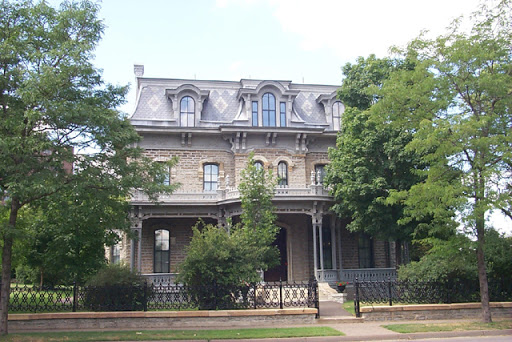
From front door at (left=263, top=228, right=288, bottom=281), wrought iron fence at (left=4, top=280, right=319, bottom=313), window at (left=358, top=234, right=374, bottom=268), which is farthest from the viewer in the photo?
window at (left=358, top=234, right=374, bottom=268)

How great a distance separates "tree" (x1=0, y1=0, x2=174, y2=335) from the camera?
1180 cm

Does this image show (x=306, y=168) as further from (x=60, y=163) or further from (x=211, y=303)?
(x=60, y=163)

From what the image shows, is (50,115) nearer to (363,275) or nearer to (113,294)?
(113,294)

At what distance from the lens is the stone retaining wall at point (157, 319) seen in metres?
13.4

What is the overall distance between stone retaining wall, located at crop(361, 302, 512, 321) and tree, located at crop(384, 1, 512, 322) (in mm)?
1049

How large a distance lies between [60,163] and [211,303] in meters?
6.23

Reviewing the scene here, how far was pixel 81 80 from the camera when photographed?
1335 centimetres

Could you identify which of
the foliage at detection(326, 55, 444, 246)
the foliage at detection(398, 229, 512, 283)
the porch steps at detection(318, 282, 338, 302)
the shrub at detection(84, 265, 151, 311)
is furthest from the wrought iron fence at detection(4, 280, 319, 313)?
the foliage at detection(326, 55, 444, 246)

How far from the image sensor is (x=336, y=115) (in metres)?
28.5

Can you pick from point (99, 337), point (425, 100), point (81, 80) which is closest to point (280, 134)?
point (425, 100)

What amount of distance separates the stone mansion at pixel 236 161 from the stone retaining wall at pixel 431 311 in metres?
8.69

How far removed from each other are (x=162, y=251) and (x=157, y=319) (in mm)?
11788

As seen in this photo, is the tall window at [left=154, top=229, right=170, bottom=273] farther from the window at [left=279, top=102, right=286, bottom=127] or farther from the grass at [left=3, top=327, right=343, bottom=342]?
the grass at [left=3, top=327, right=343, bottom=342]

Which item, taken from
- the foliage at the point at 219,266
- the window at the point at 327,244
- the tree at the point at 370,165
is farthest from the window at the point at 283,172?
the foliage at the point at 219,266
